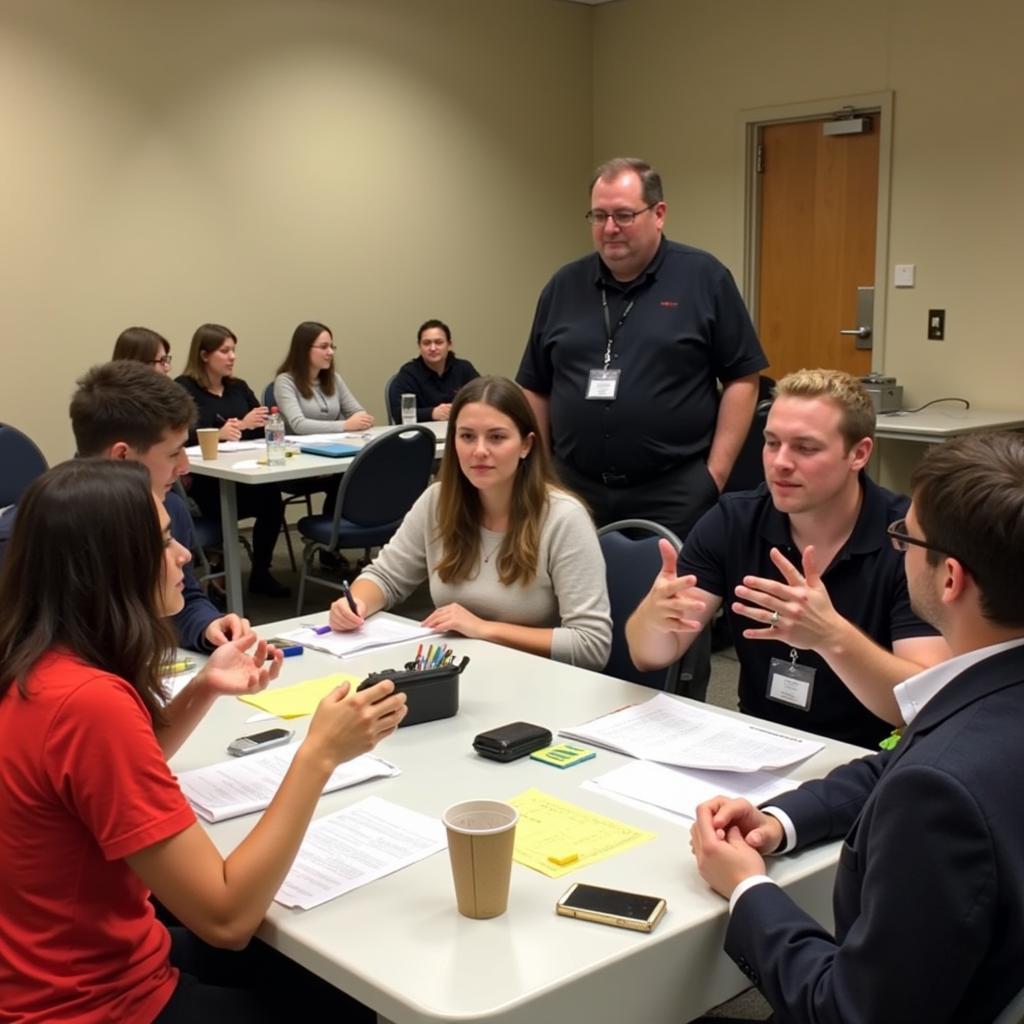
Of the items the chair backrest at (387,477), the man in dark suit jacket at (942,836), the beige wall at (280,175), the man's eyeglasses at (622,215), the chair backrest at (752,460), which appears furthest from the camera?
the beige wall at (280,175)

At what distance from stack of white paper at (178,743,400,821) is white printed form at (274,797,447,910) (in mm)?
→ 72

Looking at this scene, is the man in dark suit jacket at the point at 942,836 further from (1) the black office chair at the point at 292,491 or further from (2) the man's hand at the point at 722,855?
(1) the black office chair at the point at 292,491

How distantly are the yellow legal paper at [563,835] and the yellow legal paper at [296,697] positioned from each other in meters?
0.55

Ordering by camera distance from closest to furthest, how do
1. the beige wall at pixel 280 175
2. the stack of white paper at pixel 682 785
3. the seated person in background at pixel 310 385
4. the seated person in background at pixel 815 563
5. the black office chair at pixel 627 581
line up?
the stack of white paper at pixel 682 785 < the seated person in background at pixel 815 563 < the black office chair at pixel 627 581 < the beige wall at pixel 280 175 < the seated person in background at pixel 310 385

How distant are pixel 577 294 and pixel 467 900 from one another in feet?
7.95

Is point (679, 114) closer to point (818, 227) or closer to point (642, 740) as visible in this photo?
point (818, 227)

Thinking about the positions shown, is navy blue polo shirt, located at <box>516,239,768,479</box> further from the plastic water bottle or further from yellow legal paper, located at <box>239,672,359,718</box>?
the plastic water bottle

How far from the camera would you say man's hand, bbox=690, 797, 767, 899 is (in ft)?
4.29

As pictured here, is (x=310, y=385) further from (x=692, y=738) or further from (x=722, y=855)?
(x=722, y=855)

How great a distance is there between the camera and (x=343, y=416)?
249 inches

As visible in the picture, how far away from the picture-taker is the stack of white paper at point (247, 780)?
158 centimetres

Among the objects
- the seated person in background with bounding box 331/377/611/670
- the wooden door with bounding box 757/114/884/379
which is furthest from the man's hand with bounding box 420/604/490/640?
the wooden door with bounding box 757/114/884/379

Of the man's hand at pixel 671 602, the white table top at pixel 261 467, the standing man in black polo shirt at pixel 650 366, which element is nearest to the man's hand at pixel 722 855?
the man's hand at pixel 671 602

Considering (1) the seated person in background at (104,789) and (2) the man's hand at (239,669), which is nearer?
(1) the seated person in background at (104,789)
